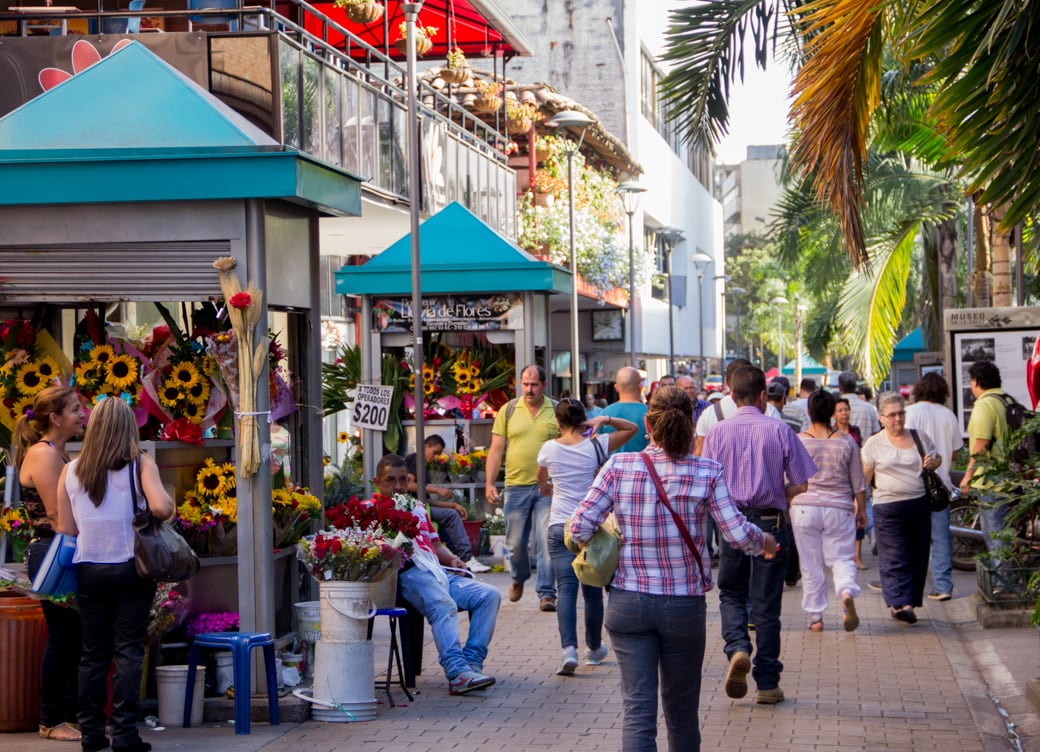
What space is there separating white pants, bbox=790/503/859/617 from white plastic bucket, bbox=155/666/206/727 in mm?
4648

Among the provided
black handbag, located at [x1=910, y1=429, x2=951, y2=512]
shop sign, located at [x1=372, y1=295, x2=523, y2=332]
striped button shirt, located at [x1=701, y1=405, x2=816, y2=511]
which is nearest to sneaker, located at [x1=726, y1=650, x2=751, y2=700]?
striped button shirt, located at [x1=701, y1=405, x2=816, y2=511]

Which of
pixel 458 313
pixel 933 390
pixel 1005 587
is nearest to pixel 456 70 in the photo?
pixel 458 313

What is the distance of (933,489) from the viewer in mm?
11477

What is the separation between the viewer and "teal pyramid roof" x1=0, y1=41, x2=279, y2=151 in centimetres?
848

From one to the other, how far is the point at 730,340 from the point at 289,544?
95.3 metres

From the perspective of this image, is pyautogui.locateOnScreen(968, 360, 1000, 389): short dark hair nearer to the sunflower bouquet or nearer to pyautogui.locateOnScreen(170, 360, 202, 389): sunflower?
the sunflower bouquet

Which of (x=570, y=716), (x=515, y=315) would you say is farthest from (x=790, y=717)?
(x=515, y=315)

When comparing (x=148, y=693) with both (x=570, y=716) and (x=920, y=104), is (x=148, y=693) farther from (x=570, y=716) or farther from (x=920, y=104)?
(x=920, y=104)

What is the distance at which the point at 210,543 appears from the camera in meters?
8.67

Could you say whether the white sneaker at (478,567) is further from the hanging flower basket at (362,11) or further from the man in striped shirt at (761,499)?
the hanging flower basket at (362,11)

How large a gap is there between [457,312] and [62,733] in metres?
9.09

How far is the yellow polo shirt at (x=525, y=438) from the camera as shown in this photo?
11586 mm

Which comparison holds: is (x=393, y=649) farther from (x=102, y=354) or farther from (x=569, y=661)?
(x=102, y=354)

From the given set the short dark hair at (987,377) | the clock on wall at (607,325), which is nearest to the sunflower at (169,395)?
the short dark hair at (987,377)
